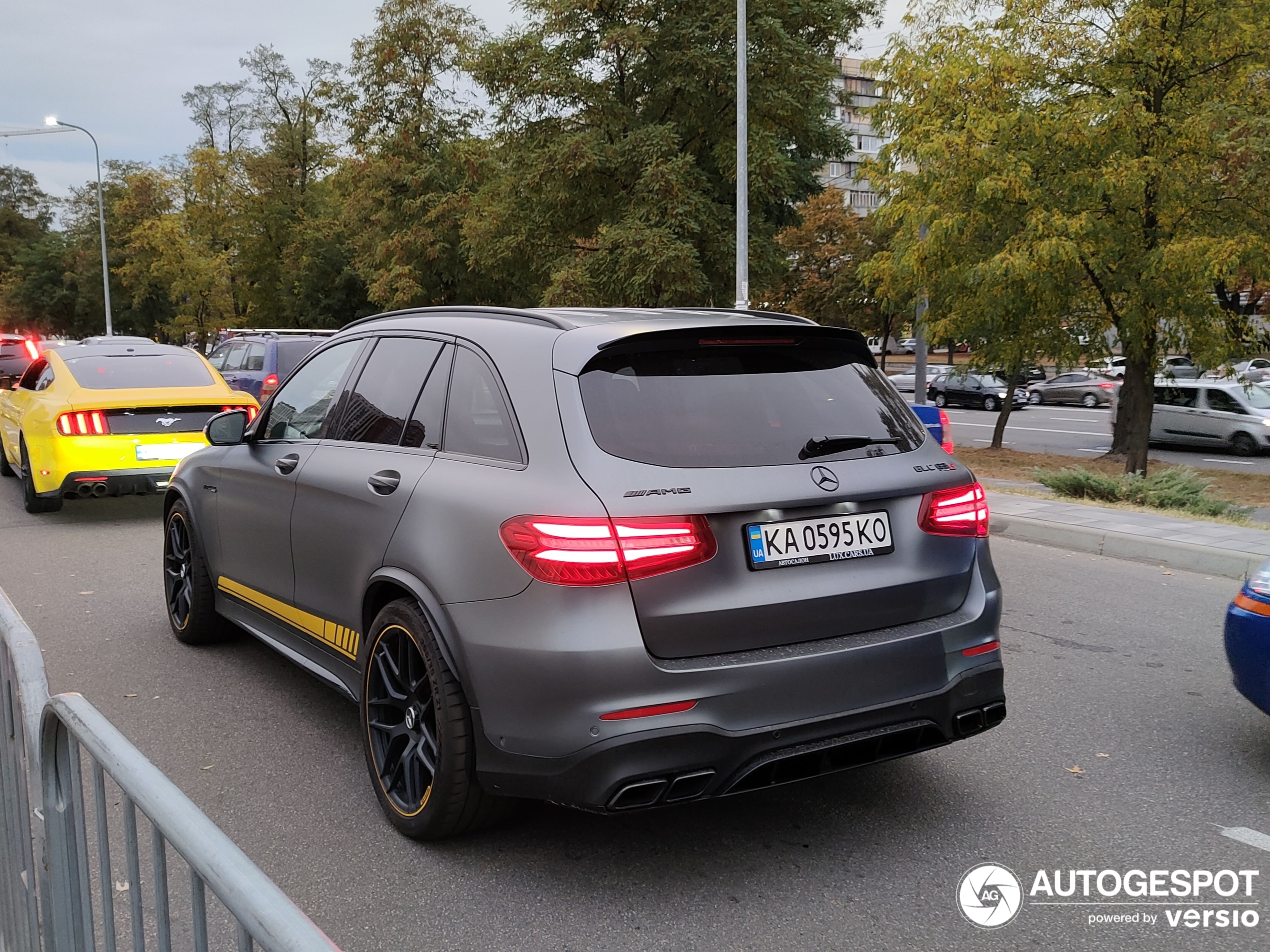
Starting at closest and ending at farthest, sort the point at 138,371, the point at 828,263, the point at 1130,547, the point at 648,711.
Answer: the point at 648,711 → the point at 1130,547 → the point at 138,371 → the point at 828,263

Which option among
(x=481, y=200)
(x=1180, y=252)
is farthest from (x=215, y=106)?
(x=1180, y=252)

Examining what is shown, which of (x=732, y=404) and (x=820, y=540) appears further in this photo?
(x=732, y=404)

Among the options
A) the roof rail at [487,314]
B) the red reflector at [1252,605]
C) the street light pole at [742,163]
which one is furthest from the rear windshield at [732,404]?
the street light pole at [742,163]

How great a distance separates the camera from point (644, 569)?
3125mm

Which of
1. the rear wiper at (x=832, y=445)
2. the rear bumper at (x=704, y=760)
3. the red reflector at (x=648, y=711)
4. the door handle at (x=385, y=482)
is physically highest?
the rear wiper at (x=832, y=445)

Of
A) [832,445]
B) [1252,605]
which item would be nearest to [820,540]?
[832,445]

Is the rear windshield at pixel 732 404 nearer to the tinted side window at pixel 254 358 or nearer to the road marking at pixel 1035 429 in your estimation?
the tinted side window at pixel 254 358

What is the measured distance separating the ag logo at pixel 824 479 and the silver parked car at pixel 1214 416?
974 inches

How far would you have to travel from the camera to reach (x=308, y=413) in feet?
16.1

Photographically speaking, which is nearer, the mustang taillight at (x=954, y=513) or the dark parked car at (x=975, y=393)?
the mustang taillight at (x=954, y=513)

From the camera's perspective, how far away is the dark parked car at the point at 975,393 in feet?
139

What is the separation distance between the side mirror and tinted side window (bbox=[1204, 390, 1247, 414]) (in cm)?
2609

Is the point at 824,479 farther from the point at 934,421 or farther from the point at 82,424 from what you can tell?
the point at 82,424

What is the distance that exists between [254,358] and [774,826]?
14.6 meters
